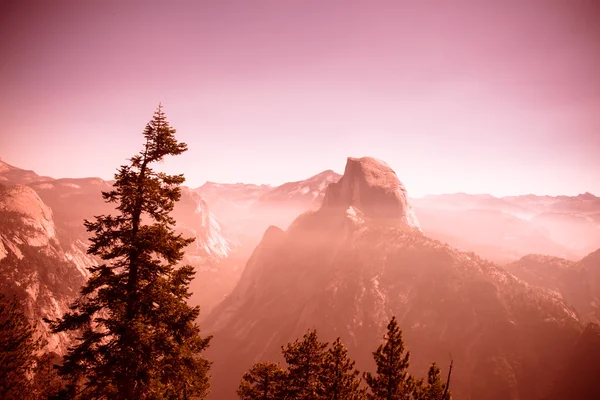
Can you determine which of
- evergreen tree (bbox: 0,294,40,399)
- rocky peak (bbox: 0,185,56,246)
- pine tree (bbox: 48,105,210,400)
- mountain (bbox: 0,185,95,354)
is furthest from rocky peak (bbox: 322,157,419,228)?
pine tree (bbox: 48,105,210,400)

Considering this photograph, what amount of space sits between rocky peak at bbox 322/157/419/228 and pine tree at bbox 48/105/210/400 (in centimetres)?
8704

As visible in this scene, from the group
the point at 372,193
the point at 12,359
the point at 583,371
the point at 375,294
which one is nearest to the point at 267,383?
the point at 12,359

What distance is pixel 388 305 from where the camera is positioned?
63.8 m

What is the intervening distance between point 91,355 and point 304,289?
239 ft

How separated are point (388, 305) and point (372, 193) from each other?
1723 inches

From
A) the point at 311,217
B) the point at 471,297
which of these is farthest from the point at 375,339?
the point at 311,217

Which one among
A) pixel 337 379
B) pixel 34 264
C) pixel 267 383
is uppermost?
pixel 337 379

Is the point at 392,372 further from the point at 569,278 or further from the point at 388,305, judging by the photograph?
the point at 569,278

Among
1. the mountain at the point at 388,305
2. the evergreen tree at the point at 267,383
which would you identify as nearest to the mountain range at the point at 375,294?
the mountain at the point at 388,305

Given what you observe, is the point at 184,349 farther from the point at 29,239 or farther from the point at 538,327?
the point at 29,239

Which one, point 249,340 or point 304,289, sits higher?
point 304,289

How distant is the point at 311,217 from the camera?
10388cm

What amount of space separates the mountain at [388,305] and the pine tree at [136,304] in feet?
176

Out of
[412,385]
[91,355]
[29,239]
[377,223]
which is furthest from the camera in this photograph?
[377,223]
